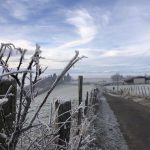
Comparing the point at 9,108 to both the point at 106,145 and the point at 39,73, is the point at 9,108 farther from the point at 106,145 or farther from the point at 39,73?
the point at 106,145

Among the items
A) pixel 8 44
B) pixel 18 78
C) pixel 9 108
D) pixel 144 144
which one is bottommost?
pixel 144 144

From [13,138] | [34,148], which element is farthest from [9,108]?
[13,138]

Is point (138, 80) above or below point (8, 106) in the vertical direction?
above

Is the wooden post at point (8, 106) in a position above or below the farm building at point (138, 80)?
below

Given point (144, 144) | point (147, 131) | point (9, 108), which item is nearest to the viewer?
point (9, 108)

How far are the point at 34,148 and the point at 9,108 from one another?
0.39 meters

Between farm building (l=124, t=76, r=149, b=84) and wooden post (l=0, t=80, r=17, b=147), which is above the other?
farm building (l=124, t=76, r=149, b=84)

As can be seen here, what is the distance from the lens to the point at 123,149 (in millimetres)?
11547

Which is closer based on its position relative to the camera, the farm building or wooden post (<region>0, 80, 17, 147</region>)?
wooden post (<region>0, 80, 17, 147</region>)

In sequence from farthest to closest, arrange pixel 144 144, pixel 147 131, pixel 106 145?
pixel 147 131
pixel 144 144
pixel 106 145

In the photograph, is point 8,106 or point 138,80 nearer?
point 8,106

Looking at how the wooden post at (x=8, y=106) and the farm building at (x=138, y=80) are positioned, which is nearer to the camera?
the wooden post at (x=8, y=106)

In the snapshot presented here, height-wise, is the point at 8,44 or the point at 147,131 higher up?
the point at 8,44

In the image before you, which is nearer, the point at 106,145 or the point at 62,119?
the point at 62,119
